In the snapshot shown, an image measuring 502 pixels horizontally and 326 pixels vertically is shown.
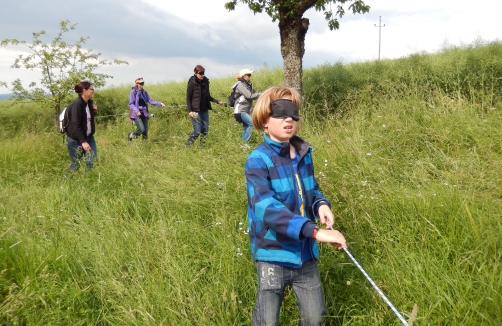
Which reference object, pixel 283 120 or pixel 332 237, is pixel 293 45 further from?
pixel 332 237

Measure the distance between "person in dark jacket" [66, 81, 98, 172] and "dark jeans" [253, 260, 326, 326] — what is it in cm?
442

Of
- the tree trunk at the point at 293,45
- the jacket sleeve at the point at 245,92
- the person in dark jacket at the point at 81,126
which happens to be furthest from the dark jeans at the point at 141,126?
the tree trunk at the point at 293,45

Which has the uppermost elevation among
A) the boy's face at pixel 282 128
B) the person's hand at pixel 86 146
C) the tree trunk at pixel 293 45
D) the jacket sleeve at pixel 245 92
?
the tree trunk at pixel 293 45

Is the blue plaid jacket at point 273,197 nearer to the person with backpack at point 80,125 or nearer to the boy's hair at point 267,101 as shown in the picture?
the boy's hair at point 267,101

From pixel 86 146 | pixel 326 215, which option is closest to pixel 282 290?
pixel 326 215

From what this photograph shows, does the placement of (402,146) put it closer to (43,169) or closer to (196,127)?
(196,127)

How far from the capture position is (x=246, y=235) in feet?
9.38

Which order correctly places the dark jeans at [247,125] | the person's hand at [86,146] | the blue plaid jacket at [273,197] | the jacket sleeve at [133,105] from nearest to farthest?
the blue plaid jacket at [273,197], the person's hand at [86,146], the dark jeans at [247,125], the jacket sleeve at [133,105]

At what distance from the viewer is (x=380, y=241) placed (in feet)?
8.43

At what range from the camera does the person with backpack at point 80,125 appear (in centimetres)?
552

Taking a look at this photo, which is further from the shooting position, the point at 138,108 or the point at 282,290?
the point at 138,108

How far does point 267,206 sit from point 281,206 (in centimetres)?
7

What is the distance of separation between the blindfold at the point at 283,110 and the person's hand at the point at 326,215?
0.50 m

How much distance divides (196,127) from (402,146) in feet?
14.0
